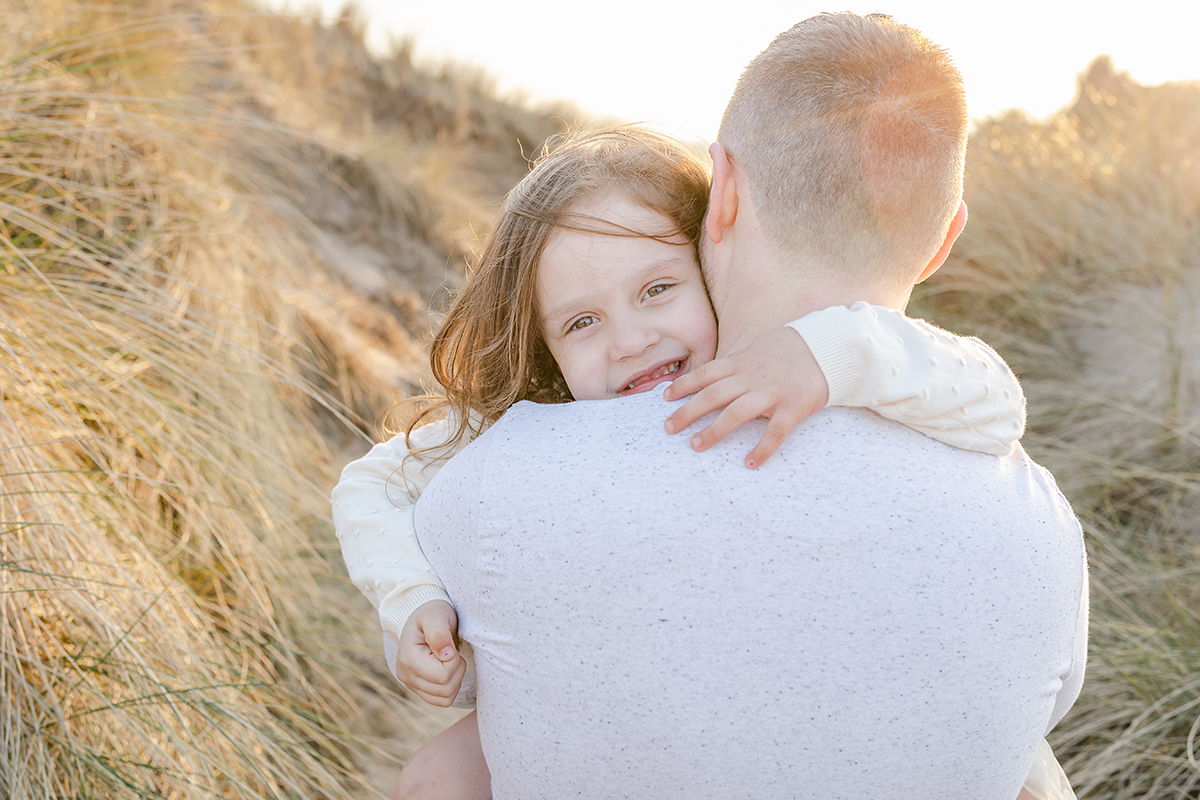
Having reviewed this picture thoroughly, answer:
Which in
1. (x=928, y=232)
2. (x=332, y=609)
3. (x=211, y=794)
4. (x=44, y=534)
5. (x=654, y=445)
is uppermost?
(x=928, y=232)

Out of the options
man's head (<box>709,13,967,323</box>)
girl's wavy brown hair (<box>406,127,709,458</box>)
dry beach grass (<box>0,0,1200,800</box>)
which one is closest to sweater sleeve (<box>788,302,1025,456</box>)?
man's head (<box>709,13,967,323</box>)

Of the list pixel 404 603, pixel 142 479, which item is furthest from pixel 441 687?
pixel 142 479

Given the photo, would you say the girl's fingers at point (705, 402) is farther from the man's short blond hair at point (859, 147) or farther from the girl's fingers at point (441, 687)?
the girl's fingers at point (441, 687)

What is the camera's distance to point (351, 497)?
1.71 metres

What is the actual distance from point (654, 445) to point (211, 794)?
1.39 m

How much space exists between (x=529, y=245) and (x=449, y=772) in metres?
1.05

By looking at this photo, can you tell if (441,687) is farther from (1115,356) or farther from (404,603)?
(1115,356)

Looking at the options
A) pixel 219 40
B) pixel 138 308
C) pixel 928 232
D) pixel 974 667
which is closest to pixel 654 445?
pixel 974 667

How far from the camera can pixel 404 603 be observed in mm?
1401

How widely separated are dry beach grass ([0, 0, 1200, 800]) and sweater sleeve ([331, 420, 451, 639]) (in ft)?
1.56

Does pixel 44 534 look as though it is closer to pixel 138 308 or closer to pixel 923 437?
pixel 138 308

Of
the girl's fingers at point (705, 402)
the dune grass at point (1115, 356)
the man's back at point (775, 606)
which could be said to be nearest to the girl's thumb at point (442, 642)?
the man's back at point (775, 606)

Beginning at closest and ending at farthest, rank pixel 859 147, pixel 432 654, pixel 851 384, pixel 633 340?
pixel 851 384, pixel 859 147, pixel 432 654, pixel 633 340

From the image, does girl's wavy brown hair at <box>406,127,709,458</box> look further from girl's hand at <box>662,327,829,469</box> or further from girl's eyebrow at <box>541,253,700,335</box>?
girl's hand at <box>662,327,829,469</box>
